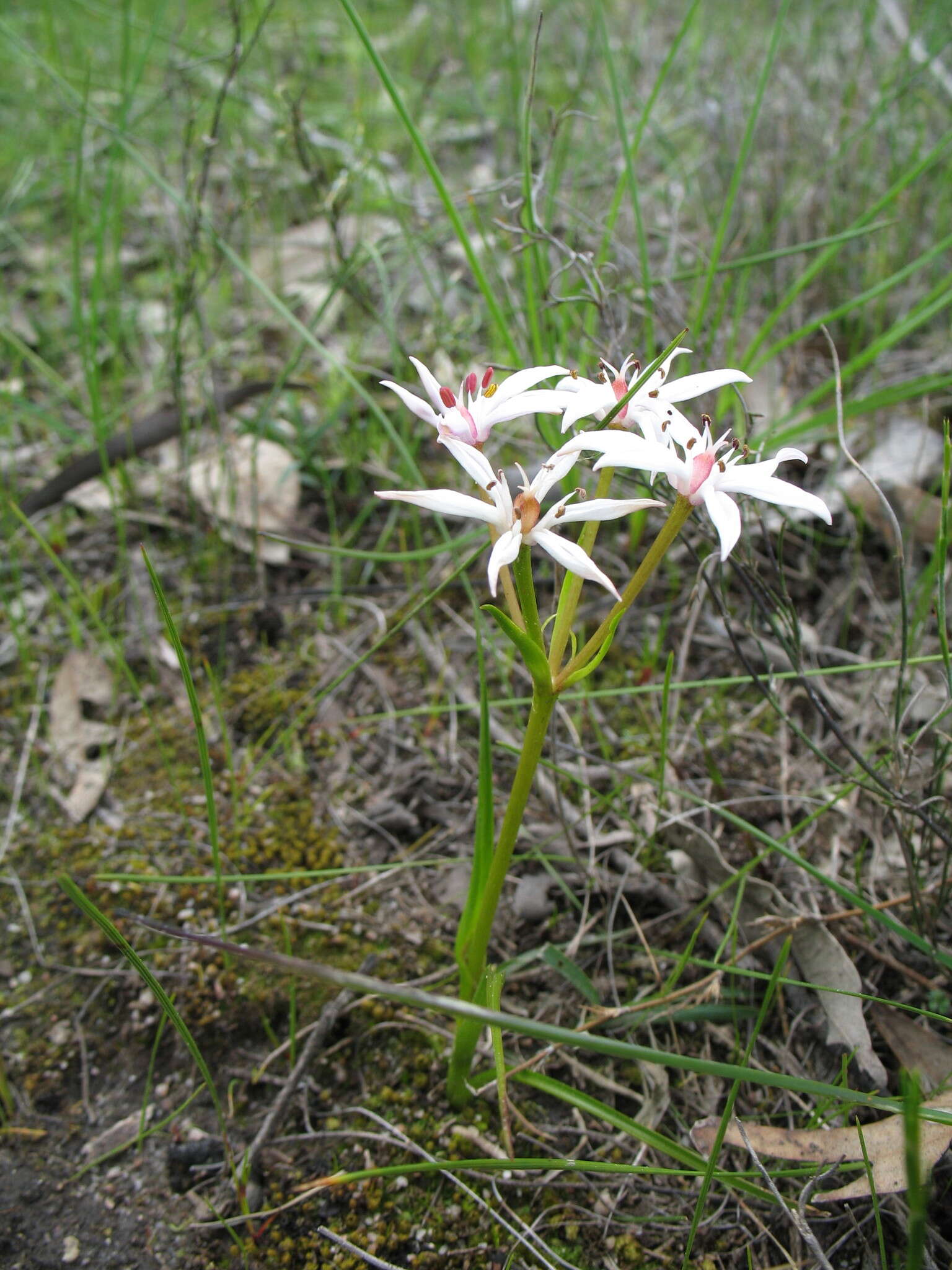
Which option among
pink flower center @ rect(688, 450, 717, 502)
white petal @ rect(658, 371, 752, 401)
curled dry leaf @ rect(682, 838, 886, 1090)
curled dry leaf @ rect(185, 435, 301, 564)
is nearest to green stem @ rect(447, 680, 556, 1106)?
pink flower center @ rect(688, 450, 717, 502)

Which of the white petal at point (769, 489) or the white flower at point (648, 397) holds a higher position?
the white flower at point (648, 397)

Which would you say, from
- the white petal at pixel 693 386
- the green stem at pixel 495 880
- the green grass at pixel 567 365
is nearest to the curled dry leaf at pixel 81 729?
the green grass at pixel 567 365

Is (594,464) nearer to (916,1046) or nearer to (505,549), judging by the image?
(505,549)

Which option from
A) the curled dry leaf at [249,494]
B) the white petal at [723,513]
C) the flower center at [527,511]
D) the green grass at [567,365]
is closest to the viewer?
the white petal at [723,513]

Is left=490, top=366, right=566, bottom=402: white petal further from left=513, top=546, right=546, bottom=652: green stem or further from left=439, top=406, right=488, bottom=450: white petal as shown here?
left=513, top=546, right=546, bottom=652: green stem

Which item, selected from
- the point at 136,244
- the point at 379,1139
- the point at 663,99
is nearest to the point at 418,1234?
the point at 379,1139

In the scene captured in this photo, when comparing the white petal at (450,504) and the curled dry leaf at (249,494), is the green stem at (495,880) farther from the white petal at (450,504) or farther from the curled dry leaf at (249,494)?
the curled dry leaf at (249,494)

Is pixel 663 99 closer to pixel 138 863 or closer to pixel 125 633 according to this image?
pixel 125 633

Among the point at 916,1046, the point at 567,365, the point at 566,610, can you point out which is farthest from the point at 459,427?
the point at 916,1046
